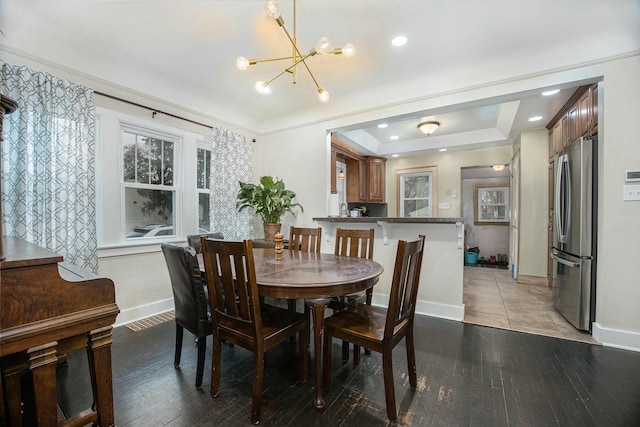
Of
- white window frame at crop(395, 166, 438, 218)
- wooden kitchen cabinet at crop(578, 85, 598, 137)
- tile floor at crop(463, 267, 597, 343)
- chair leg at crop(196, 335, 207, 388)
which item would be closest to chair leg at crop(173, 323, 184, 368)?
chair leg at crop(196, 335, 207, 388)

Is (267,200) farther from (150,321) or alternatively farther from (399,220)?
(150,321)

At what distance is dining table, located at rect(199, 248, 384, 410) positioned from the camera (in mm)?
1584

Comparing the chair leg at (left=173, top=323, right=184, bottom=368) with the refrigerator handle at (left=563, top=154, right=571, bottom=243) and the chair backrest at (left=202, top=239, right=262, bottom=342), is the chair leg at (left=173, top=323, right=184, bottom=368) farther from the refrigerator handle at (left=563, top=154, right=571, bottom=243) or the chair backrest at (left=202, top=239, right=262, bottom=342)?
the refrigerator handle at (left=563, top=154, right=571, bottom=243)

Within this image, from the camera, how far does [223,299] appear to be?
1733 millimetres

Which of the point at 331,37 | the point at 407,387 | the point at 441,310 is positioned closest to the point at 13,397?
the point at 407,387

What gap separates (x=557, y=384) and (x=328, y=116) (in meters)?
3.56

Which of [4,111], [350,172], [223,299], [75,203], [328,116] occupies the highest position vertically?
[328,116]

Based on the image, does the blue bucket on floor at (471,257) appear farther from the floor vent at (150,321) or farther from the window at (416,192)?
the floor vent at (150,321)

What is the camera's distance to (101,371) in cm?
123

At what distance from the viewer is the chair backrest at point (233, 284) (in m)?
1.52

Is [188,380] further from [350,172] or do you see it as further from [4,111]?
[350,172]

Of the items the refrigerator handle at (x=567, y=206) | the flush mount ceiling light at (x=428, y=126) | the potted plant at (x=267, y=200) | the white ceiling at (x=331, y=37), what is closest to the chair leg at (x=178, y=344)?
the potted plant at (x=267, y=200)

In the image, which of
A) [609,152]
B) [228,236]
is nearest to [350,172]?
[228,236]

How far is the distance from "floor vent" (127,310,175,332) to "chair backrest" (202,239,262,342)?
64.3 inches
